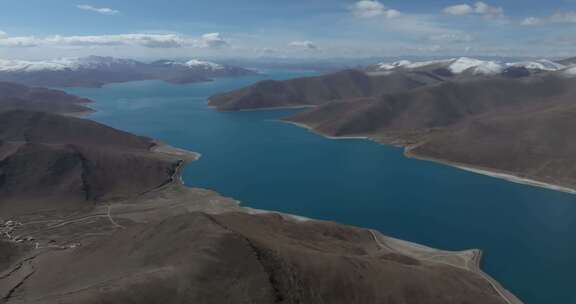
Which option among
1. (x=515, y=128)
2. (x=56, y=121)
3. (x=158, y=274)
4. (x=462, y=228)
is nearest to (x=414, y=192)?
(x=462, y=228)

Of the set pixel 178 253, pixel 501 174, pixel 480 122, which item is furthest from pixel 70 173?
pixel 480 122

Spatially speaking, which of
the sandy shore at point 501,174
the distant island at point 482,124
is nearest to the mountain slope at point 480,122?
the distant island at point 482,124

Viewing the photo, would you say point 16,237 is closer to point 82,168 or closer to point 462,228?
point 82,168

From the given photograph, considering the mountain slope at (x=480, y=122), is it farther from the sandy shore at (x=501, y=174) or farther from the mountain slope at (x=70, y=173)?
the mountain slope at (x=70, y=173)

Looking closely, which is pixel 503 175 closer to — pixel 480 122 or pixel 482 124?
pixel 482 124

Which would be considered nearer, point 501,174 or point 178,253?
point 178,253

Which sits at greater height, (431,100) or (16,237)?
(431,100)

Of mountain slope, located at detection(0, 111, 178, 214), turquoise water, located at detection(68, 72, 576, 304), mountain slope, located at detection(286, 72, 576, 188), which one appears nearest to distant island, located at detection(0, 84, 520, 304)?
mountain slope, located at detection(0, 111, 178, 214)
